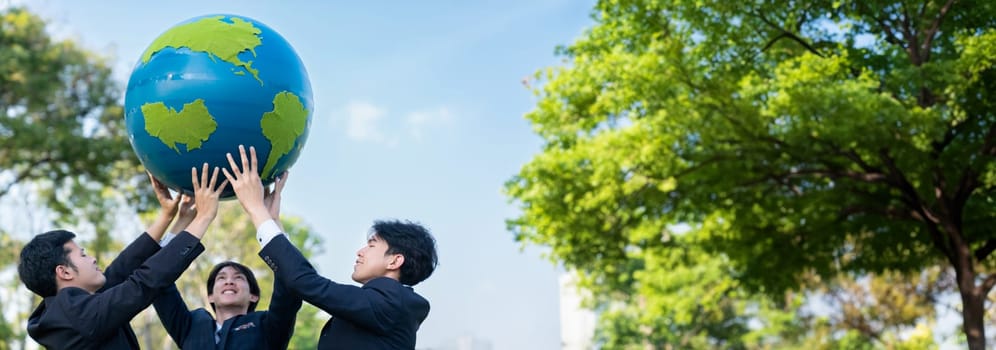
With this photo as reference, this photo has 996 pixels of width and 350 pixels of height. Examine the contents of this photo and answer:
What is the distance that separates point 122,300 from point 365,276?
3.23 feet

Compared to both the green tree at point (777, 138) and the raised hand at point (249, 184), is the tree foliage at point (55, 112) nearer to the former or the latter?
the green tree at point (777, 138)

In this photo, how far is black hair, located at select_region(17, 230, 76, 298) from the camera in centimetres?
388

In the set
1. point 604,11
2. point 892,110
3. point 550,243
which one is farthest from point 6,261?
point 892,110

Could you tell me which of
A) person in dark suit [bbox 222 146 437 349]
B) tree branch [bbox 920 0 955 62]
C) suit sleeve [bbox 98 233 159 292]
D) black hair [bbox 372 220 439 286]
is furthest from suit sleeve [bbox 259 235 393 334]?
tree branch [bbox 920 0 955 62]

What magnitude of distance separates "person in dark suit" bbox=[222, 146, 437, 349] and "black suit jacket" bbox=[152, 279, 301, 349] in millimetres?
341

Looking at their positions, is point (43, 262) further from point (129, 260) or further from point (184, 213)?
point (184, 213)

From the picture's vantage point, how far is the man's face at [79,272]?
3.89 metres

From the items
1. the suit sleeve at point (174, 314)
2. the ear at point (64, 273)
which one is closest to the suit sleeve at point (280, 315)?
the suit sleeve at point (174, 314)

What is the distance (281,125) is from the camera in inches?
158

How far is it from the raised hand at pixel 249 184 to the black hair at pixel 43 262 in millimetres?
781

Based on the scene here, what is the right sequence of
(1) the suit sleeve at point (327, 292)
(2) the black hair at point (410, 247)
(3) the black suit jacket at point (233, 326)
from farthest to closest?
1. (3) the black suit jacket at point (233, 326)
2. (2) the black hair at point (410, 247)
3. (1) the suit sleeve at point (327, 292)

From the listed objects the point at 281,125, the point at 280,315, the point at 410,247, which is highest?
the point at 281,125

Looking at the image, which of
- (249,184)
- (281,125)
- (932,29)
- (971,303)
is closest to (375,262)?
(249,184)

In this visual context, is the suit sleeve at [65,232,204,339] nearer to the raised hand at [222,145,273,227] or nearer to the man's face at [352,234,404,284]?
the raised hand at [222,145,273,227]
